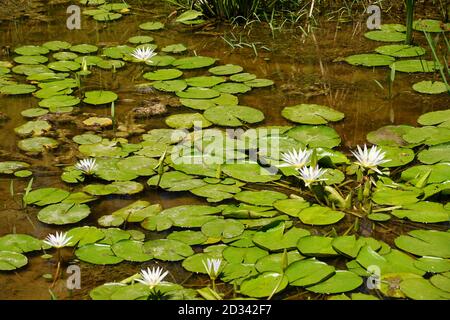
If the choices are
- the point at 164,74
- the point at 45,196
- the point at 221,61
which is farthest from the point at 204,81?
the point at 45,196

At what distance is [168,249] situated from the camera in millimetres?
2496

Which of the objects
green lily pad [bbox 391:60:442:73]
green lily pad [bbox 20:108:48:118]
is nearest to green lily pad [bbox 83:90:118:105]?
green lily pad [bbox 20:108:48:118]

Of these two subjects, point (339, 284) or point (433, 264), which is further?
point (433, 264)

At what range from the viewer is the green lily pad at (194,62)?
414cm

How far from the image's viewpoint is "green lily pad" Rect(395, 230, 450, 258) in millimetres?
2422

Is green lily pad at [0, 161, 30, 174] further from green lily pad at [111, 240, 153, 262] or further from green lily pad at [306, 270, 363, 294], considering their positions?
green lily pad at [306, 270, 363, 294]

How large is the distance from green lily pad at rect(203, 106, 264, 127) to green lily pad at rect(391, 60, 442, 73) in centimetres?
99

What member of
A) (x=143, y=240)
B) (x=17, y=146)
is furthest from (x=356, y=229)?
(x=17, y=146)

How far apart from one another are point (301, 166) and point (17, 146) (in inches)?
55.4

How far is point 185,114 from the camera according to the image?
11.7 feet

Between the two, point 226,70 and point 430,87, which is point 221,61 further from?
point 430,87

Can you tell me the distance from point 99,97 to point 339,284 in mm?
1989
